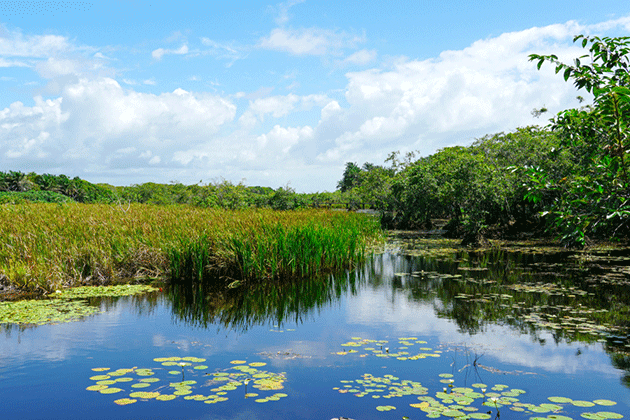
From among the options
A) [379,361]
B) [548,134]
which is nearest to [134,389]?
[379,361]

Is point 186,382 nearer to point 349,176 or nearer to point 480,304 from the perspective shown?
point 480,304

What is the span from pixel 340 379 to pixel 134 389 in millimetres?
1775

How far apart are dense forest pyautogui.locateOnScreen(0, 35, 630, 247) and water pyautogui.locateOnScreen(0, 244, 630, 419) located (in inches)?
51.9

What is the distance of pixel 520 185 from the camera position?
229 inches

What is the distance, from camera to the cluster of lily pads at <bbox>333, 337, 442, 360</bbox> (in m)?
4.59

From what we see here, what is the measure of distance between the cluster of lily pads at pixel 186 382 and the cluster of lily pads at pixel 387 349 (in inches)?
42.6

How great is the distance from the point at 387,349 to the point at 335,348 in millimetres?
583

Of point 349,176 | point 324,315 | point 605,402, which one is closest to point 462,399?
point 605,402

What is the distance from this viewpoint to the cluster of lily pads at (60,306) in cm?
592

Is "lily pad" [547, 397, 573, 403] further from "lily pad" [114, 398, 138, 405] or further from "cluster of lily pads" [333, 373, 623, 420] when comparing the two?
"lily pad" [114, 398, 138, 405]

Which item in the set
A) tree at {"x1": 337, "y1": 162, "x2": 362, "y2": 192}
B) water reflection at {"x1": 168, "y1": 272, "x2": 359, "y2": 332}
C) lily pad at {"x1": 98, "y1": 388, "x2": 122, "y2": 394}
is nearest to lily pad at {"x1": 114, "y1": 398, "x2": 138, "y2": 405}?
lily pad at {"x1": 98, "y1": 388, "x2": 122, "y2": 394}

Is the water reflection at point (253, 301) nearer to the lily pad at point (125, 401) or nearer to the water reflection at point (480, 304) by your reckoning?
the water reflection at point (480, 304)

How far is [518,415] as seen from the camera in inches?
128

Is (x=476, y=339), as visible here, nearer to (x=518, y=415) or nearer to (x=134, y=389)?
(x=518, y=415)
